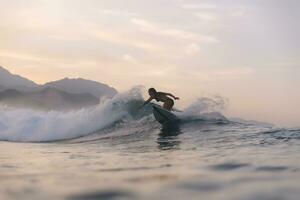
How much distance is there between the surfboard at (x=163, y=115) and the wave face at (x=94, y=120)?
30cm

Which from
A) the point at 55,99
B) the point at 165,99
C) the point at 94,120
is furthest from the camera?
the point at 55,99

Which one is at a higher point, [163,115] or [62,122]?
[163,115]

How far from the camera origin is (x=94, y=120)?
65.4 ft

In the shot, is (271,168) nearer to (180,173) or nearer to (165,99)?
(180,173)

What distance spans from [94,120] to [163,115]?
4.63m

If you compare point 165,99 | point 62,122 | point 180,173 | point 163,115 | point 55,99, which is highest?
point 55,99

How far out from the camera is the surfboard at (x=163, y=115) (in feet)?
53.9

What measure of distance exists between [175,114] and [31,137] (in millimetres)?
6449

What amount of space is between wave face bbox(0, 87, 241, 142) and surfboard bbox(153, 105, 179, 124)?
30 cm

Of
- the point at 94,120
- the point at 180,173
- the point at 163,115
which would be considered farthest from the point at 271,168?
the point at 94,120

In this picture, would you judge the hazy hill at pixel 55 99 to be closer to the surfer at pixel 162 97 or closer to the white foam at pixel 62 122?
the white foam at pixel 62 122

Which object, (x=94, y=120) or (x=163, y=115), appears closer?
(x=163, y=115)

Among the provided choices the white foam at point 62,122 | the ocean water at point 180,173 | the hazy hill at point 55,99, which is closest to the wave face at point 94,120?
the white foam at point 62,122

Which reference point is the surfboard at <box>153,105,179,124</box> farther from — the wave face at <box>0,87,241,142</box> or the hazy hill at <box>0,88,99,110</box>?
the hazy hill at <box>0,88,99,110</box>
